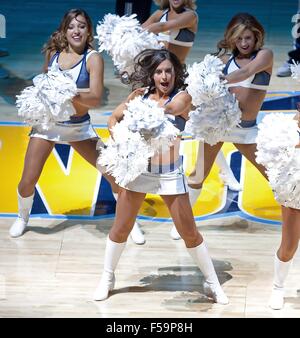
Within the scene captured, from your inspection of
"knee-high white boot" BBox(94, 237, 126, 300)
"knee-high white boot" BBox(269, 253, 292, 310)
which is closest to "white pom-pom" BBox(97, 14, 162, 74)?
"knee-high white boot" BBox(94, 237, 126, 300)

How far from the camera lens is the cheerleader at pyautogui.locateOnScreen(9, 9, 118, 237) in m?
6.74

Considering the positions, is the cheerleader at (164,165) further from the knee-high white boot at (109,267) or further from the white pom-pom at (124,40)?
the white pom-pom at (124,40)

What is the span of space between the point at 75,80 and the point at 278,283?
1705mm

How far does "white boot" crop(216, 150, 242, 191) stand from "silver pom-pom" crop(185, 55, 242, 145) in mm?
1422

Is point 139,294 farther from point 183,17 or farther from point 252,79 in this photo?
point 183,17

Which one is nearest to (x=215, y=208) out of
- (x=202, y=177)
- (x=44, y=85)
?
(x=202, y=177)

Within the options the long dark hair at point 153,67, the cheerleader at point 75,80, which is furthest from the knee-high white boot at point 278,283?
the cheerleader at point 75,80

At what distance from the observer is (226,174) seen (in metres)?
7.73

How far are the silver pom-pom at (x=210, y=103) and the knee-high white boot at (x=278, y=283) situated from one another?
0.75 meters

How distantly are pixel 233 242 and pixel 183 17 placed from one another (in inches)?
66.2

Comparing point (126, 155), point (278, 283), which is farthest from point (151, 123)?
point (278, 283)

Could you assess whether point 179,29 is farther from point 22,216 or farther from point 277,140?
point 277,140

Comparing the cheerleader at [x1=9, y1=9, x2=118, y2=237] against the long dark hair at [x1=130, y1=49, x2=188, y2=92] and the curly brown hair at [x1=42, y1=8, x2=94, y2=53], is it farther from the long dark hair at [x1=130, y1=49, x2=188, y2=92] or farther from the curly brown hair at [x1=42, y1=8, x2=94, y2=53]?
the long dark hair at [x1=130, y1=49, x2=188, y2=92]

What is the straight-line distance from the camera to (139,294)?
630cm
